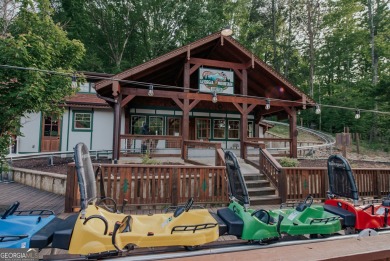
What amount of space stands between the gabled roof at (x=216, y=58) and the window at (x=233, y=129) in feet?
6.98

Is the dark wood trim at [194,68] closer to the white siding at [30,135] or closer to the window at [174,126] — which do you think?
the window at [174,126]

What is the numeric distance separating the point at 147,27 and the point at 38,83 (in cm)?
2240

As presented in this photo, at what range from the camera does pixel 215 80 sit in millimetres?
10195

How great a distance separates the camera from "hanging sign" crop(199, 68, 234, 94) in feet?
32.9

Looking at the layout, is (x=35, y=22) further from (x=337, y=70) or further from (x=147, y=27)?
(x=337, y=70)

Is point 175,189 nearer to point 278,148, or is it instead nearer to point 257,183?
point 257,183

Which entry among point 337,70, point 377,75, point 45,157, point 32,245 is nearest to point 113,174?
point 32,245

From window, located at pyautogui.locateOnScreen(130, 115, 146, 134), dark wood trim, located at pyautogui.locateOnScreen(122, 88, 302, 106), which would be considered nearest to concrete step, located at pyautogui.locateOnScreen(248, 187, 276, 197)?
dark wood trim, located at pyautogui.locateOnScreen(122, 88, 302, 106)

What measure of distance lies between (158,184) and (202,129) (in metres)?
7.82

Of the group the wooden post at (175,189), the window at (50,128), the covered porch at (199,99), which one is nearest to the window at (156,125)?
the covered porch at (199,99)

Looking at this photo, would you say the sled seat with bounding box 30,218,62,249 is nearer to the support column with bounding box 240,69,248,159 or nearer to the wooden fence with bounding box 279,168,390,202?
the wooden fence with bounding box 279,168,390,202

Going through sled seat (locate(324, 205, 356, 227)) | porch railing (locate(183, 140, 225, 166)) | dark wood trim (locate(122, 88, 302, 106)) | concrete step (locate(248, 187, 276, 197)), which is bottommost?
concrete step (locate(248, 187, 276, 197))

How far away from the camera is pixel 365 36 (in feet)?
76.7

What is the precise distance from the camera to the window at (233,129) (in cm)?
1315
